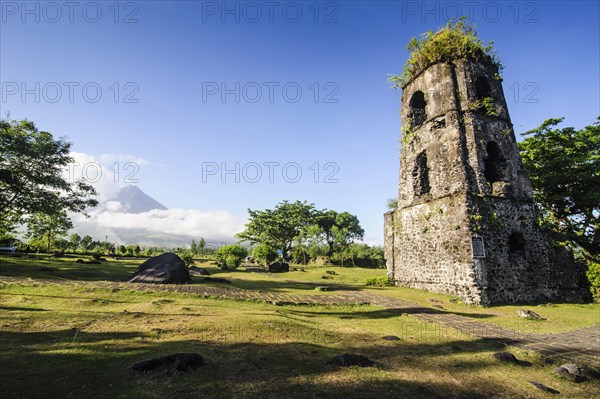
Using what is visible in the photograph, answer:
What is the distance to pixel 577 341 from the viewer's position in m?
6.74

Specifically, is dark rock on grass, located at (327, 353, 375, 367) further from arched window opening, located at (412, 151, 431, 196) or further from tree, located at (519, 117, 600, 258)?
tree, located at (519, 117, 600, 258)

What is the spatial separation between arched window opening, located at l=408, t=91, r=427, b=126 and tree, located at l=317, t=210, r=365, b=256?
2358cm

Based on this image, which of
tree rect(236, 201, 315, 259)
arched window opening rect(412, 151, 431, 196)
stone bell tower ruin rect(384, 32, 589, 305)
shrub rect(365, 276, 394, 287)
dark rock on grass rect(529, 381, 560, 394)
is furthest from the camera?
tree rect(236, 201, 315, 259)

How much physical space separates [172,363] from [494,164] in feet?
53.6

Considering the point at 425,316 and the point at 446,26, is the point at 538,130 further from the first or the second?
the point at 425,316

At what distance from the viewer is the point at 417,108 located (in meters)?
17.4

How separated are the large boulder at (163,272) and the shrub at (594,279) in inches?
709

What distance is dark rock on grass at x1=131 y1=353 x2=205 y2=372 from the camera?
11.7 feet

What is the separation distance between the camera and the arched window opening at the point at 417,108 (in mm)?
17062

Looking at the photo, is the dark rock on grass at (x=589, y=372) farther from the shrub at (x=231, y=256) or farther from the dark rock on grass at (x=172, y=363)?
the shrub at (x=231, y=256)

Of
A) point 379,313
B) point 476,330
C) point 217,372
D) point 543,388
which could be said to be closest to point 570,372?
point 543,388

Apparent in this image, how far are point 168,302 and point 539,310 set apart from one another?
12.6 meters

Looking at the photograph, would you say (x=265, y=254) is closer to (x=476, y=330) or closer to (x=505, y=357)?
(x=476, y=330)

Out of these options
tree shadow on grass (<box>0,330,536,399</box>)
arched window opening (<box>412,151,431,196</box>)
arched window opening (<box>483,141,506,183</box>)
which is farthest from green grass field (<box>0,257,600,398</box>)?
arched window opening (<box>412,151,431,196</box>)
